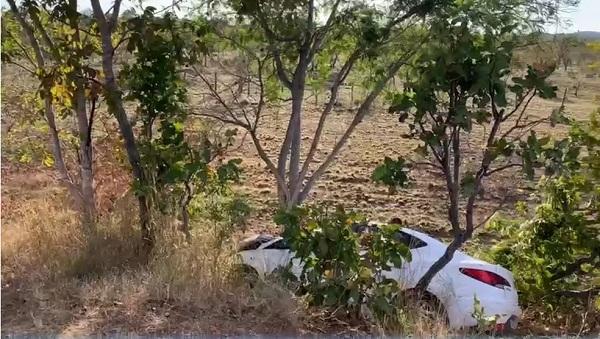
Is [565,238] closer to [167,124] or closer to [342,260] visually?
[342,260]

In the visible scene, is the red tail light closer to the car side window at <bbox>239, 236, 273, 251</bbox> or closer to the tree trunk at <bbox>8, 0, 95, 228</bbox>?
the car side window at <bbox>239, 236, 273, 251</bbox>

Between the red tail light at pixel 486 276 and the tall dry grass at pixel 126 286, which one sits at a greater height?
the tall dry grass at pixel 126 286

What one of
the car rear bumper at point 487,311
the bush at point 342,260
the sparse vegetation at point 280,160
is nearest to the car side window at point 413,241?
Result: the sparse vegetation at point 280,160

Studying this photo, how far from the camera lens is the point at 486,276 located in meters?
6.27

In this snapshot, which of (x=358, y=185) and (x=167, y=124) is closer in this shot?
(x=167, y=124)

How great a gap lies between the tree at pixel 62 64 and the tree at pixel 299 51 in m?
1.16

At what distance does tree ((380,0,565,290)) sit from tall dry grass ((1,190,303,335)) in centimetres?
154

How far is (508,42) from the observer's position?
511 cm

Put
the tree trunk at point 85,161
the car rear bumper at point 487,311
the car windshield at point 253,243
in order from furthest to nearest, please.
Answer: the tree trunk at point 85,161 → the car windshield at point 253,243 → the car rear bumper at point 487,311

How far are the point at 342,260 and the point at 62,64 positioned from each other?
2.82 meters

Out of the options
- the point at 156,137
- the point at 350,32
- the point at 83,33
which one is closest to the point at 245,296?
the point at 156,137

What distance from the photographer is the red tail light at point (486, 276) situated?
6.25 m

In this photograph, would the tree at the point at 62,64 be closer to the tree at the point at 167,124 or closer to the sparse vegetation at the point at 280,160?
the sparse vegetation at the point at 280,160

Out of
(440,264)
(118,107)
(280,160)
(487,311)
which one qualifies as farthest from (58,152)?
(487,311)
